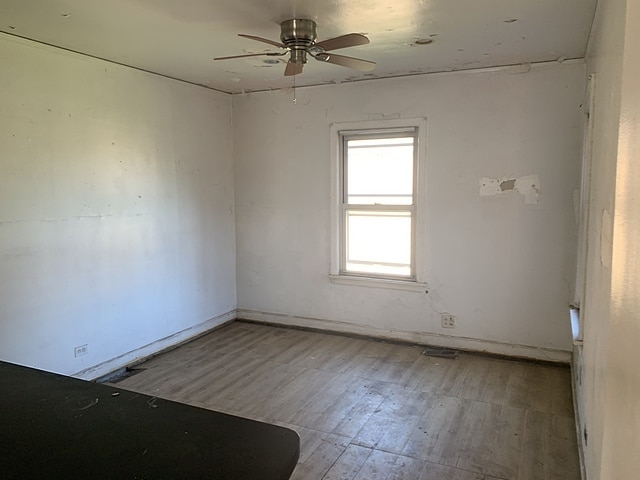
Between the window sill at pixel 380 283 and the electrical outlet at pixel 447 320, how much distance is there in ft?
0.93

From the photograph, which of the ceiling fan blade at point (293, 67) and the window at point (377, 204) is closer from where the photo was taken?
the ceiling fan blade at point (293, 67)

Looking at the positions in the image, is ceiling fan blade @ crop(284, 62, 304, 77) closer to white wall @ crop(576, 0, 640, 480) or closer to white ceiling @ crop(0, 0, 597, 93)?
white ceiling @ crop(0, 0, 597, 93)

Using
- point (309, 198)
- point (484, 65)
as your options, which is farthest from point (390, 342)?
point (484, 65)

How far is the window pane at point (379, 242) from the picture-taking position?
14.6 feet

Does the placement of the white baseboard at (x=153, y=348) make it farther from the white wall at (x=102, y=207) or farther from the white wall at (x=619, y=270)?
the white wall at (x=619, y=270)


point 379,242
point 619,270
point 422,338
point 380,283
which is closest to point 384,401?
point 422,338

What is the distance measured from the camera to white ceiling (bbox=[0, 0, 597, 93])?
100 inches

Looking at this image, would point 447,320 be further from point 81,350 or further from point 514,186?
point 81,350

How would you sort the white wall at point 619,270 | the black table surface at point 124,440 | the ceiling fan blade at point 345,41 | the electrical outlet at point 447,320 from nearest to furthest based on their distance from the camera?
1. the black table surface at point 124,440
2. the white wall at point 619,270
3. the ceiling fan blade at point 345,41
4. the electrical outlet at point 447,320

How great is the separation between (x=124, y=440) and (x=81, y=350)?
9.63 feet

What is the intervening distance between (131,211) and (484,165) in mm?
3025

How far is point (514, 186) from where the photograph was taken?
12.9 feet

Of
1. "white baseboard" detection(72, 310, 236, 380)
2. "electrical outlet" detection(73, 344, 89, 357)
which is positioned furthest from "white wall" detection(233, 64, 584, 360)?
"electrical outlet" detection(73, 344, 89, 357)

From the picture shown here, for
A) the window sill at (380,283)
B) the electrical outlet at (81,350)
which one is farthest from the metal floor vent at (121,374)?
the window sill at (380,283)
